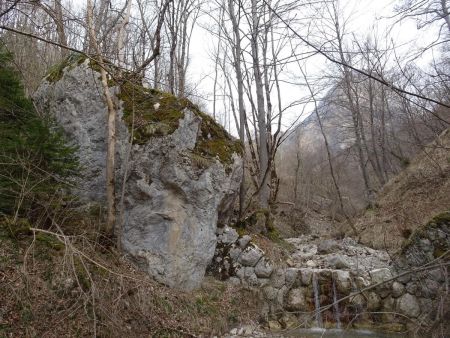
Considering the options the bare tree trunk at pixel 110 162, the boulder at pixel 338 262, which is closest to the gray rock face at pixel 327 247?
the boulder at pixel 338 262

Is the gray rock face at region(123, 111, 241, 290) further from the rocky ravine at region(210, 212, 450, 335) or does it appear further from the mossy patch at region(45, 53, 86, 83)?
the mossy patch at region(45, 53, 86, 83)

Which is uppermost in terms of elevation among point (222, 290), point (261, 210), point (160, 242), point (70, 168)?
point (70, 168)

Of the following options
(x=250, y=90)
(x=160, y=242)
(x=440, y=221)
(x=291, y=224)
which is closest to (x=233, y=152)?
(x=160, y=242)

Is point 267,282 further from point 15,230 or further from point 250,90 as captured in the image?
point 250,90

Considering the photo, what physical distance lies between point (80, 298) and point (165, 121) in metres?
3.48

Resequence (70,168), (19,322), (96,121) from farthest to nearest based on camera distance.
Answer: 1. (96,121)
2. (70,168)
3. (19,322)

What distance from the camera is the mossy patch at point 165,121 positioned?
22.4 feet

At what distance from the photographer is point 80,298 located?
14.5ft

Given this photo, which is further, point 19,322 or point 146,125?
point 146,125

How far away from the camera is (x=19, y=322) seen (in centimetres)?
414

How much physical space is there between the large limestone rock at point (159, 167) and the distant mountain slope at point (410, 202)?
4253mm

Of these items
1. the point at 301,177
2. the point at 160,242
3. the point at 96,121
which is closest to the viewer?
the point at 160,242

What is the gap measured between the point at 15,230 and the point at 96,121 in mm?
2848

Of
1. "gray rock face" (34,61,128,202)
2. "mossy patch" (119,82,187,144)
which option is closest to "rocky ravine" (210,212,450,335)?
"mossy patch" (119,82,187,144)
